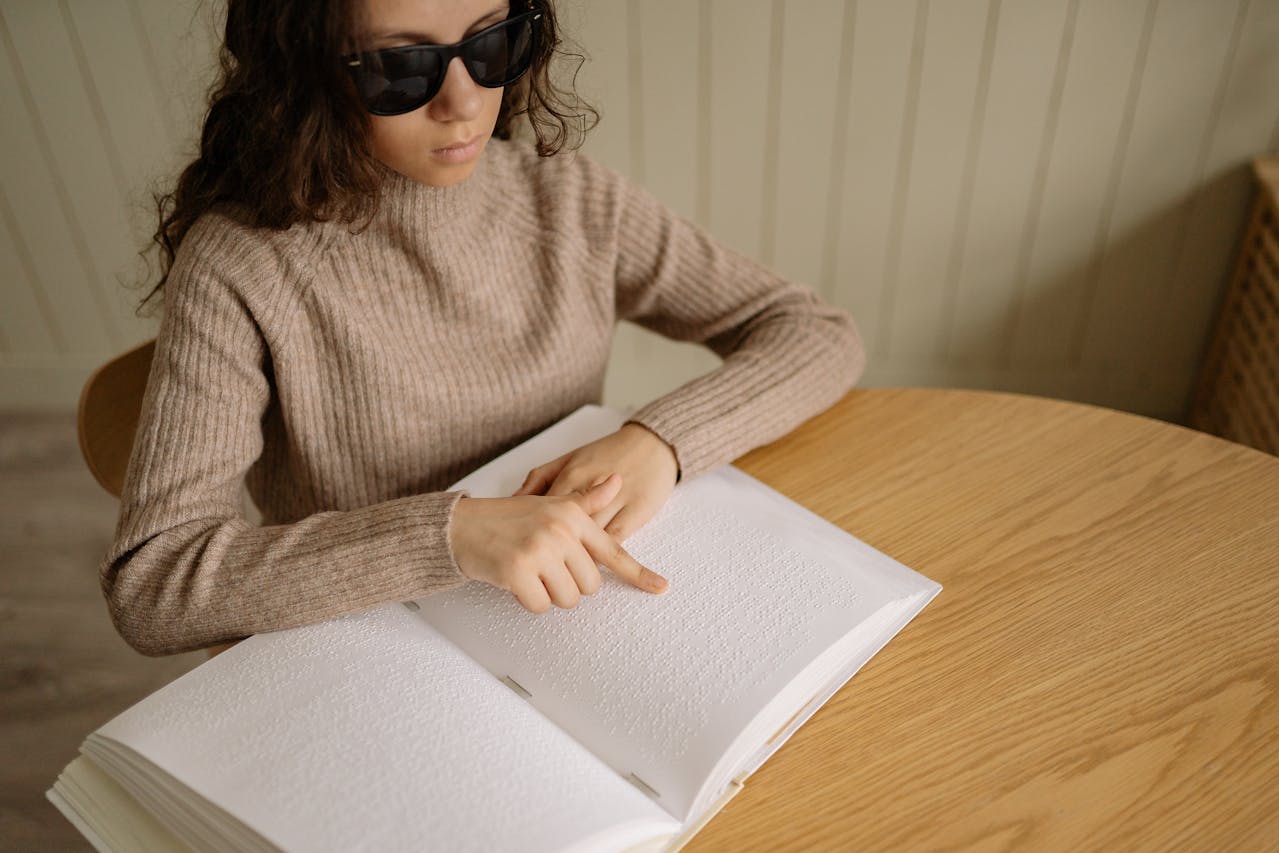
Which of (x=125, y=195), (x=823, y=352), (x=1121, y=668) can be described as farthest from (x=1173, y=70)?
(x=125, y=195)

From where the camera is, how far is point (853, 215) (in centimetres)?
186

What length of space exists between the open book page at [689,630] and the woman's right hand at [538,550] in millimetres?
16

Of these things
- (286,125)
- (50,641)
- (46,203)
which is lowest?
(50,641)

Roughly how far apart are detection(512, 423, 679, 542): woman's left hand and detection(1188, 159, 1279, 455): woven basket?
4.42 feet

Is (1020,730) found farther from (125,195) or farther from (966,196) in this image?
(125,195)

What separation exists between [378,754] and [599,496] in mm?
286

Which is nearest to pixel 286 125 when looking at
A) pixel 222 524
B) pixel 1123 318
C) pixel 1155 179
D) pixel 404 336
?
pixel 404 336

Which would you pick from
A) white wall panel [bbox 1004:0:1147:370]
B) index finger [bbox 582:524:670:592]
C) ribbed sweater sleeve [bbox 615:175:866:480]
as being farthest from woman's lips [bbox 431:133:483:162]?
white wall panel [bbox 1004:0:1147:370]

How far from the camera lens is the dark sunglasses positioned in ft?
2.50

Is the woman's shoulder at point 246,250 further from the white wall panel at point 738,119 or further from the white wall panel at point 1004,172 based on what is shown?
the white wall panel at point 1004,172

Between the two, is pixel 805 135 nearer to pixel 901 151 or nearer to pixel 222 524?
pixel 901 151

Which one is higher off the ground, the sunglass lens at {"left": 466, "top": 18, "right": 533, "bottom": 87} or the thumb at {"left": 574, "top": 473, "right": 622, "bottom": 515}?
the sunglass lens at {"left": 466, "top": 18, "right": 533, "bottom": 87}

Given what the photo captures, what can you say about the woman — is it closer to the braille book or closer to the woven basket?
the braille book

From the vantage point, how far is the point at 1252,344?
1.77 meters
